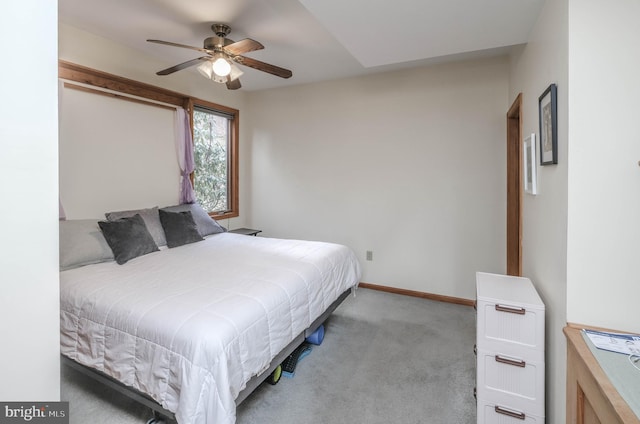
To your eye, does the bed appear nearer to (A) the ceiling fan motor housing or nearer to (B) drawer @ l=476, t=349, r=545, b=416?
(B) drawer @ l=476, t=349, r=545, b=416

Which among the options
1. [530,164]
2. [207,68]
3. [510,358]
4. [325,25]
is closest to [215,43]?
[207,68]

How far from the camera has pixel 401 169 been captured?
3748mm

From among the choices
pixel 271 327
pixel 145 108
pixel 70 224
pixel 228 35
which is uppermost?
pixel 228 35

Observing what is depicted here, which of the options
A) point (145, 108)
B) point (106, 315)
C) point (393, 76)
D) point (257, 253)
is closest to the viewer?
point (106, 315)

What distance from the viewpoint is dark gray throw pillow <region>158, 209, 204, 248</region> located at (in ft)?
9.85

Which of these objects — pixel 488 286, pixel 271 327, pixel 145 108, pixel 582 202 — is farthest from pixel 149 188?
pixel 582 202

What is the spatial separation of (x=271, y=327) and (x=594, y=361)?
1.40 metres

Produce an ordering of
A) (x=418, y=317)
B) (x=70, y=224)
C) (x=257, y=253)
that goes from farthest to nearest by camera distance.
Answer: (x=418, y=317) → (x=257, y=253) → (x=70, y=224)

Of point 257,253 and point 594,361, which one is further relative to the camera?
point 257,253

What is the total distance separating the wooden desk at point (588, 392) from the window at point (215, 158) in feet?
12.8

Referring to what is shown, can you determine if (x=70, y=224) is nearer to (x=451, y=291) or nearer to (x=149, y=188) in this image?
(x=149, y=188)

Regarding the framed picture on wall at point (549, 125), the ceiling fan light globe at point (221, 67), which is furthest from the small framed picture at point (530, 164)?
the ceiling fan light globe at point (221, 67)

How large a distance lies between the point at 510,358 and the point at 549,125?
47.1 inches

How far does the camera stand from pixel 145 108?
336 cm
